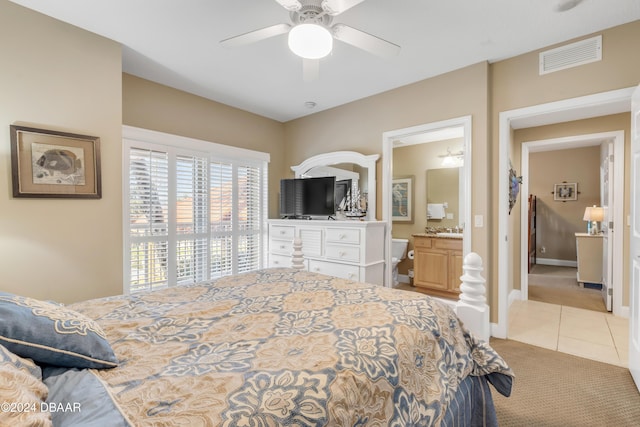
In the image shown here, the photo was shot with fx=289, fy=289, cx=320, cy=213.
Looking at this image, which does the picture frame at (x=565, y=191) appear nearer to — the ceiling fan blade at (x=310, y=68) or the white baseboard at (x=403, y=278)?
the white baseboard at (x=403, y=278)

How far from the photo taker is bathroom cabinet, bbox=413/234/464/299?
3.99 metres

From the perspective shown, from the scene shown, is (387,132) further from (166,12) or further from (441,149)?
(166,12)

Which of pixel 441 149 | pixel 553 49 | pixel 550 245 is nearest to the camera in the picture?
pixel 553 49

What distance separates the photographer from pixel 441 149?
15.6 feet

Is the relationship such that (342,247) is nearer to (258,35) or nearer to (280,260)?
(280,260)

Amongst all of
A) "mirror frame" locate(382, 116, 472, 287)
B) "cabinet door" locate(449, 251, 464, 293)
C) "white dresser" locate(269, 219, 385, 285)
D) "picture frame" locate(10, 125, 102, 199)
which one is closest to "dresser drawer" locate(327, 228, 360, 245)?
"white dresser" locate(269, 219, 385, 285)

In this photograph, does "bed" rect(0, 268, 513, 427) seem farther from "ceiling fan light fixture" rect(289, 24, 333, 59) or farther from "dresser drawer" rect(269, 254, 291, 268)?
"dresser drawer" rect(269, 254, 291, 268)

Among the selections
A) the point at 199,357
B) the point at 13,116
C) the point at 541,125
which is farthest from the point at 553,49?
the point at 13,116

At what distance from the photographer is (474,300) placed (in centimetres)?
149

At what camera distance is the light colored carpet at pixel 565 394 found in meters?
1.72

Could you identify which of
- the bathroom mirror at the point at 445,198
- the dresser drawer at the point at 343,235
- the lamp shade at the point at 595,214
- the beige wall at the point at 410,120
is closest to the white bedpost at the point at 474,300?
the beige wall at the point at 410,120

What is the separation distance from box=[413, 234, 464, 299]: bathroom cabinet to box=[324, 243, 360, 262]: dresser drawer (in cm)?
157

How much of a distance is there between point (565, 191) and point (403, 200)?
3835mm

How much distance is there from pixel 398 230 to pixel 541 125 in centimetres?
249
